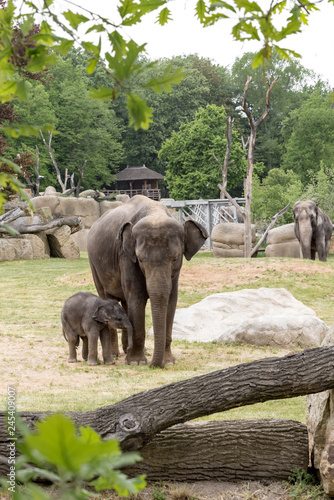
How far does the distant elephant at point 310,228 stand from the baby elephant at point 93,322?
12869mm

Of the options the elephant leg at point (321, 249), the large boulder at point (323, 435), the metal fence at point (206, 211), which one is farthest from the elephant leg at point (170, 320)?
the metal fence at point (206, 211)

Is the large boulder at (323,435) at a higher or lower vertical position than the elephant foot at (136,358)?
higher

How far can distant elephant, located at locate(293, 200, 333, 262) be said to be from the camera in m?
20.6

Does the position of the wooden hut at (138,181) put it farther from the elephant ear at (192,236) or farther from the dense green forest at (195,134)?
the elephant ear at (192,236)

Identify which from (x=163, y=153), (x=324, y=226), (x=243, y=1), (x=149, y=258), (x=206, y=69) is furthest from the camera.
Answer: (x=206, y=69)

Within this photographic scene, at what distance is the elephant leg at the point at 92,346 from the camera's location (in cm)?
830

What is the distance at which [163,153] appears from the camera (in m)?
39.5

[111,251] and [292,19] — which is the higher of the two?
[292,19]

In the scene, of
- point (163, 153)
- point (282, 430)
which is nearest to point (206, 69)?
point (163, 153)

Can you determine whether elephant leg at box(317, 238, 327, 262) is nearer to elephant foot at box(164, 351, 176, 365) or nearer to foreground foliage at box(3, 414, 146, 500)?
elephant foot at box(164, 351, 176, 365)

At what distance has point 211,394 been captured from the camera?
405cm

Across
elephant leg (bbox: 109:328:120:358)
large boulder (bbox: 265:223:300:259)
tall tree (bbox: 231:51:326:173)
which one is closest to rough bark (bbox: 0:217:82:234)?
large boulder (bbox: 265:223:300:259)

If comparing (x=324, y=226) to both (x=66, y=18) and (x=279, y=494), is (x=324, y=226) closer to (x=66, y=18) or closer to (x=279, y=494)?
(x=279, y=494)

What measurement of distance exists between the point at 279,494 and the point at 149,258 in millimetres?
3912
